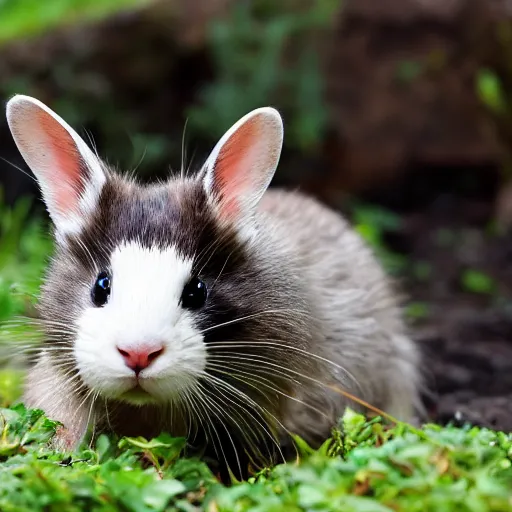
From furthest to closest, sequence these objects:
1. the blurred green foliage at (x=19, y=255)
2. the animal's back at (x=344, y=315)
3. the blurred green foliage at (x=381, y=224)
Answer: the blurred green foliage at (x=381, y=224) < the blurred green foliage at (x=19, y=255) < the animal's back at (x=344, y=315)

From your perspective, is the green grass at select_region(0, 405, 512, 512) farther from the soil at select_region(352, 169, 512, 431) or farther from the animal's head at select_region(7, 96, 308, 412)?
the soil at select_region(352, 169, 512, 431)

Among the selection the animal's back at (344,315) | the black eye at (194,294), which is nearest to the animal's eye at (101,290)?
the black eye at (194,294)

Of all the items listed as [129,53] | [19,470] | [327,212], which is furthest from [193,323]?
[129,53]

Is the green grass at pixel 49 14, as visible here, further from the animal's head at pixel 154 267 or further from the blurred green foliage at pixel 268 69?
the animal's head at pixel 154 267

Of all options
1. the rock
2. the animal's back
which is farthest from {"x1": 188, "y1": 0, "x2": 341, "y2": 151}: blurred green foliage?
the animal's back

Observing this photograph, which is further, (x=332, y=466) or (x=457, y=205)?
(x=457, y=205)

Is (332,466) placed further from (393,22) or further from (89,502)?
(393,22)
